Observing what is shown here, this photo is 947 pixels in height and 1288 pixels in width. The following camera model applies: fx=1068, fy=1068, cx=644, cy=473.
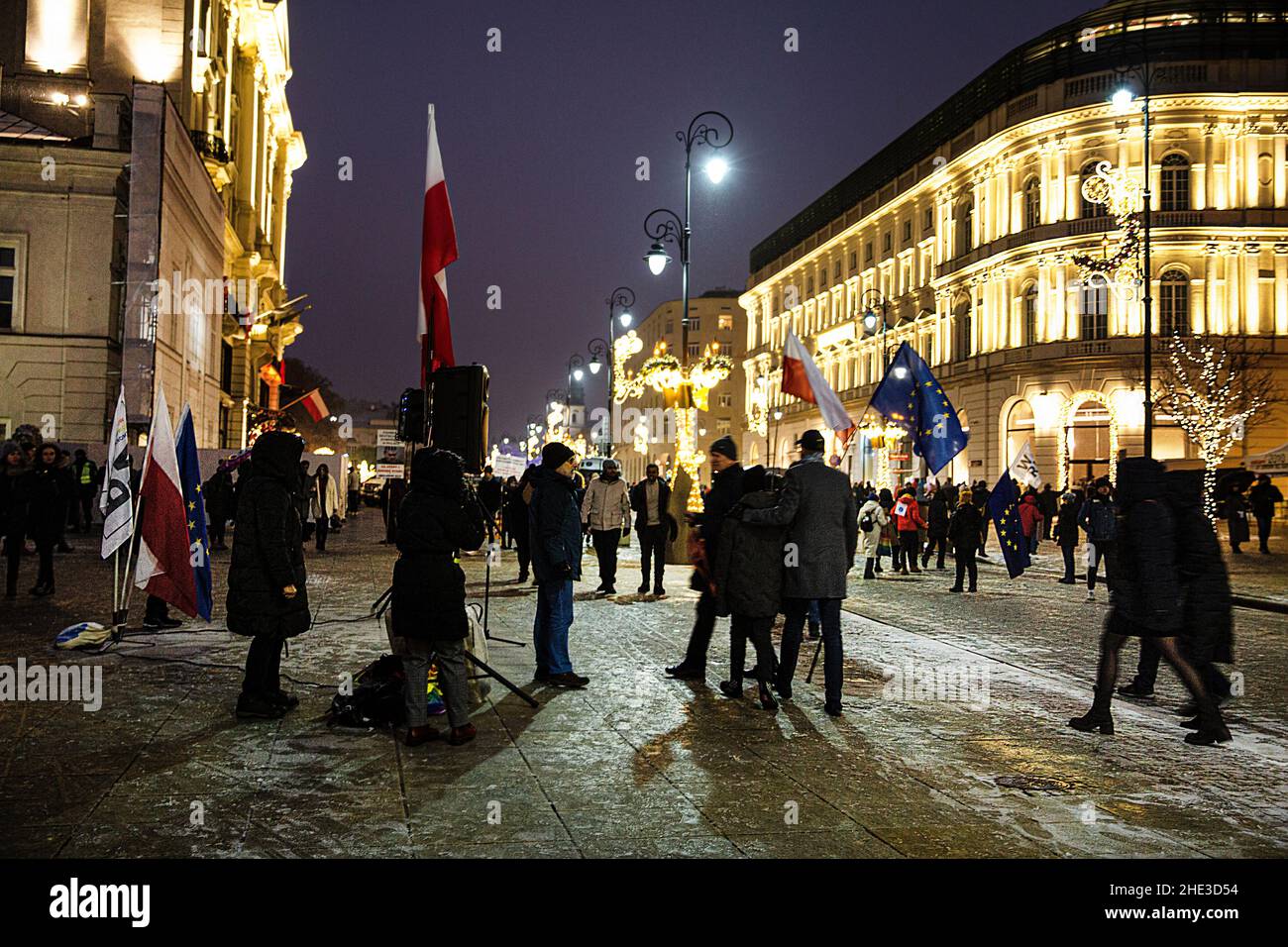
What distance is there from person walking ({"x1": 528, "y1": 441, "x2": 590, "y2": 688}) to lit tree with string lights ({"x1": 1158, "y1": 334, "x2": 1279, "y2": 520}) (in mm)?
32992

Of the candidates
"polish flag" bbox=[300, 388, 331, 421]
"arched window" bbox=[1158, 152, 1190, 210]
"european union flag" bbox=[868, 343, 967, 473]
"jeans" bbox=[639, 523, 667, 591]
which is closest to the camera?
"european union flag" bbox=[868, 343, 967, 473]

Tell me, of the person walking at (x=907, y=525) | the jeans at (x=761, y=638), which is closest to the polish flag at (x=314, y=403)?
the person walking at (x=907, y=525)

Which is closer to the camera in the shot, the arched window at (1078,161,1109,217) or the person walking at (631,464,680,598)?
the person walking at (631,464,680,598)

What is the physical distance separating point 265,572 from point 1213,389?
3939cm

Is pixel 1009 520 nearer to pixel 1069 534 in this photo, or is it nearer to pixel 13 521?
pixel 1069 534

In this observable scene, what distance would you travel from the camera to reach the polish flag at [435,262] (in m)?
9.17

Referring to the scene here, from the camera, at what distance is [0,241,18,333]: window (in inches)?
1000

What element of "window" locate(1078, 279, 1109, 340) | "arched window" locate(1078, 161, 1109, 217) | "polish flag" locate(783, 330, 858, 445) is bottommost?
"polish flag" locate(783, 330, 858, 445)

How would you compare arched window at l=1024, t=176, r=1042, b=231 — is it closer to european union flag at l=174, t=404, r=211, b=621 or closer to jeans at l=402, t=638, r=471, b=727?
european union flag at l=174, t=404, r=211, b=621

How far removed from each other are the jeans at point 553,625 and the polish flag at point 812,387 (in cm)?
480

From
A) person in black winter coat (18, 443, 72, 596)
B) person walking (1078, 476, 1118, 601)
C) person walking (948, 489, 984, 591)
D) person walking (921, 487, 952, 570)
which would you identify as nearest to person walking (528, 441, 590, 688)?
person in black winter coat (18, 443, 72, 596)

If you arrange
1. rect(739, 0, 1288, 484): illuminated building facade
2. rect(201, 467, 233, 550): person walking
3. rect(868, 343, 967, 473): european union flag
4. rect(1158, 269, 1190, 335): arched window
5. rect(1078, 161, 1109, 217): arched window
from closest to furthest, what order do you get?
rect(868, 343, 967, 473): european union flag, rect(201, 467, 233, 550): person walking, rect(739, 0, 1288, 484): illuminated building facade, rect(1158, 269, 1190, 335): arched window, rect(1078, 161, 1109, 217): arched window

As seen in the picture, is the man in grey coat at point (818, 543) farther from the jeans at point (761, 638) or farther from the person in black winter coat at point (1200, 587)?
the person in black winter coat at point (1200, 587)
